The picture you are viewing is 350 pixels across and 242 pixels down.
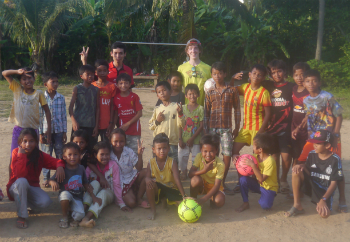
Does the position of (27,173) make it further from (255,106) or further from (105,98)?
(255,106)

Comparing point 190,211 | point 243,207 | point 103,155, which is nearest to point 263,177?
point 243,207

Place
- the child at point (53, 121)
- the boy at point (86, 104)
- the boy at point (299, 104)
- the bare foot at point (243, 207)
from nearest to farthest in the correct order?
1. the bare foot at point (243, 207)
2. the boy at point (299, 104)
3. the boy at point (86, 104)
4. the child at point (53, 121)

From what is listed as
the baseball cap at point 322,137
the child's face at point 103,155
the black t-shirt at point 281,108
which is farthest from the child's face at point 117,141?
the baseball cap at point 322,137

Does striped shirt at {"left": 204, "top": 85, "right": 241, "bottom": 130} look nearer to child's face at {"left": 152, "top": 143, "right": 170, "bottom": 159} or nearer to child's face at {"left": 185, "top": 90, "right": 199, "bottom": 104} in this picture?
child's face at {"left": 185, "top": 90, "right": 199, "bottom": 104}

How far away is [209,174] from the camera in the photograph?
373 cm

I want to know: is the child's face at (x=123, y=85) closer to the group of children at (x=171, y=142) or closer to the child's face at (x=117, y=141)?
the group of children at (x=171, y=142)

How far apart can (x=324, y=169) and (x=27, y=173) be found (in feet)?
10.5

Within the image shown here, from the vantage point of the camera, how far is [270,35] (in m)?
17.9

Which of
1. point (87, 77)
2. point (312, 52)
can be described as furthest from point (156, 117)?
point (312, 52)

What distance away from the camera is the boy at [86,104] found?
420 centimetres

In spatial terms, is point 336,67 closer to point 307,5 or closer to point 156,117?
point 307,5

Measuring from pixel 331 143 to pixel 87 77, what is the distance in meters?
3.00

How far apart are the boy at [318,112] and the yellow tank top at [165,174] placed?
1.55 metres

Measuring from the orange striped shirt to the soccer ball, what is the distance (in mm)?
1329
